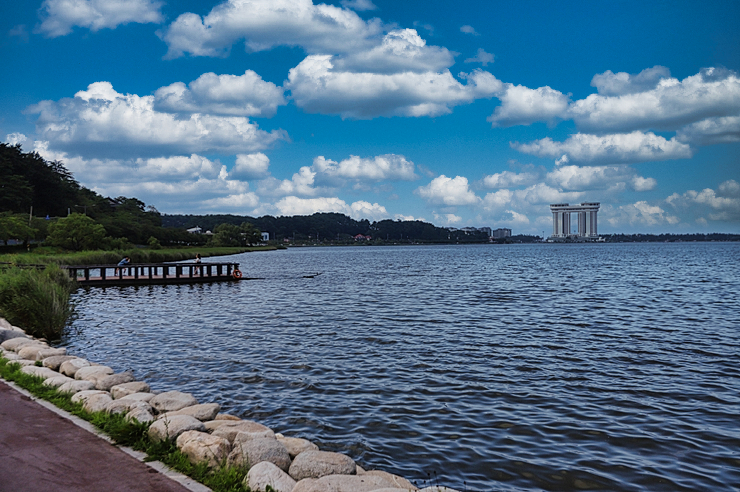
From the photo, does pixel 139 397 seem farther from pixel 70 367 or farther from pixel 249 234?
pixel 249 234

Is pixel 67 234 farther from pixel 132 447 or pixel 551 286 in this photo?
pixel 132 447

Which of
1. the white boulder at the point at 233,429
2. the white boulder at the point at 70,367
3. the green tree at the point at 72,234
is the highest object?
the green tree at the point at 72,234

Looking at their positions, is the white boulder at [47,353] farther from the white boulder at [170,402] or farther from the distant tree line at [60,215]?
the distant tree line at [60,215]

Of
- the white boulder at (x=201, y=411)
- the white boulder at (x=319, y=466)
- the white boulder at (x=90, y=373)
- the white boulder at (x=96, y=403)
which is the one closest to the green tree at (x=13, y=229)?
the white boulder at (x=90, y=373)

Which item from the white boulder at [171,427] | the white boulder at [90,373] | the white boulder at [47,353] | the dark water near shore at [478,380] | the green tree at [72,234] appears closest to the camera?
the white boulder at [171,427]

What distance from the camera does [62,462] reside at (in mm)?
6348

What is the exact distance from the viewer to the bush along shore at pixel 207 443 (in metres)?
6.12

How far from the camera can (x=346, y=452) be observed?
901 cm

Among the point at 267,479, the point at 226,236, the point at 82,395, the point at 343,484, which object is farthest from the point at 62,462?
the point at 226,236

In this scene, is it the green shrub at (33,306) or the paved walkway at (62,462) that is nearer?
the paved walkway at (62,462)

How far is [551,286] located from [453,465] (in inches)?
1368

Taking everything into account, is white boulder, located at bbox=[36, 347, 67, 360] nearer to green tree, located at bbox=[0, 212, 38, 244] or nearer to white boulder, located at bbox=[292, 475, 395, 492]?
white boulder, located at bbox=[292, 475, 395, 492]

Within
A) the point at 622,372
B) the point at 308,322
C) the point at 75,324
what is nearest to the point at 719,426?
the point at 622,372

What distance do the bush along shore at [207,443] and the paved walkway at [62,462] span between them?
313 millimetres
